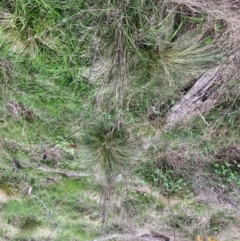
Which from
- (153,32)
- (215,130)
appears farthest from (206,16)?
(215,130)

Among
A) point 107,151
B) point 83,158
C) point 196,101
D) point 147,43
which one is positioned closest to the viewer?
point 147,43

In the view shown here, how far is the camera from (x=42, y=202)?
3.38 metres

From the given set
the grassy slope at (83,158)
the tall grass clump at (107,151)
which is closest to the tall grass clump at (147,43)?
the grassy slope at (83,158)

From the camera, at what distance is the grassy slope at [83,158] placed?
8.24 ft

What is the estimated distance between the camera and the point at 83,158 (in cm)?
293

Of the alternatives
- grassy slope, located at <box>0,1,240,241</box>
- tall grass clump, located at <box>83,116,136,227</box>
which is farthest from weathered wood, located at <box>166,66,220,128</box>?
tall grass clump, located at <box>83,116,136,227</box>

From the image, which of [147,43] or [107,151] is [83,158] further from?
[147,43]

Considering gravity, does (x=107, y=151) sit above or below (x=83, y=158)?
above

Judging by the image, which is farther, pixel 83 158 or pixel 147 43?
pixel 83 158

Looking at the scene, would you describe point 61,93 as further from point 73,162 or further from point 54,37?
point 73,162

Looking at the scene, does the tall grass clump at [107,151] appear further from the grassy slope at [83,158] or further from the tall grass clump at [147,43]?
the tall grass clump at [147,43]

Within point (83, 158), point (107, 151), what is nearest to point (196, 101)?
point (107, 151)

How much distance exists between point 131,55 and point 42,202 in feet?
5.72

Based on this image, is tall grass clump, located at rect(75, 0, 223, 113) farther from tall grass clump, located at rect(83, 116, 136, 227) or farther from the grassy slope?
tall grass clump, located at rect(83, 116, 136, 227)
